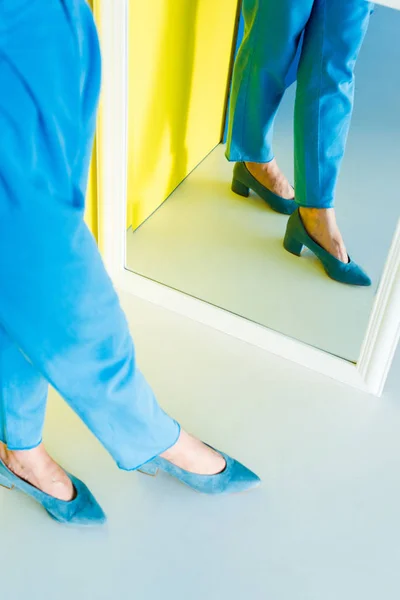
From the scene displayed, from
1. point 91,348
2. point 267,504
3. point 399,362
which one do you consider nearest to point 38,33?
point 91,348

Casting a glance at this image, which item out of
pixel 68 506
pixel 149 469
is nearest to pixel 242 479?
pixel 149 469

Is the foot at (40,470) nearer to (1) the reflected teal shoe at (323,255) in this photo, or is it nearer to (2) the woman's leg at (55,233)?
(2) the woman's leg at (55,233)

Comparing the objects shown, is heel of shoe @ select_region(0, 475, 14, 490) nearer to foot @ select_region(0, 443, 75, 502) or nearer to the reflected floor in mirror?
foot @ select_region(0, 443, 75, 502)

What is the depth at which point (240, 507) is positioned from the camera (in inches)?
48.0

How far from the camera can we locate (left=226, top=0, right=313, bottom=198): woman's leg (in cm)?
114

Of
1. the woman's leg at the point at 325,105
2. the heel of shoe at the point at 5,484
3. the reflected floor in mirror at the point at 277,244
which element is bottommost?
the heel of shoe at the point at 5,484

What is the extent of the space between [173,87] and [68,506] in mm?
765

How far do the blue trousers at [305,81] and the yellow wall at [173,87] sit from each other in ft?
0.13

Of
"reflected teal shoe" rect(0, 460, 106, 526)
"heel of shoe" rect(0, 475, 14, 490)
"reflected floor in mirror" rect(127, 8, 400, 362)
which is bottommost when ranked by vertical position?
"heel of shoe" rect(0, 475, 14, 490)

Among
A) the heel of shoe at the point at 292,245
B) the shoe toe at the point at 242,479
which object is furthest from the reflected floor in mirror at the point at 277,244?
the shoe toe at the point at 242,479

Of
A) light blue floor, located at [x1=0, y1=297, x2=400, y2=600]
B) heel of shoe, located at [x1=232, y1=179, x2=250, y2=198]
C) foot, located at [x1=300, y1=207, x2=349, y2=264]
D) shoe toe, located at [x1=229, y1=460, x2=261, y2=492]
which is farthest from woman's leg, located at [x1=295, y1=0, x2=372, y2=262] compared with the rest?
shoe toe, located at [x1=229, y1=460, x2=261, y2=492]

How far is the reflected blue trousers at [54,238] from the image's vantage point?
69cm

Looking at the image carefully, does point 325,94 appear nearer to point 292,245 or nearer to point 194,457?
point 292,245

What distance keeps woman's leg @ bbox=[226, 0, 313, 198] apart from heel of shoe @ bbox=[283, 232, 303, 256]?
0.29 feet
